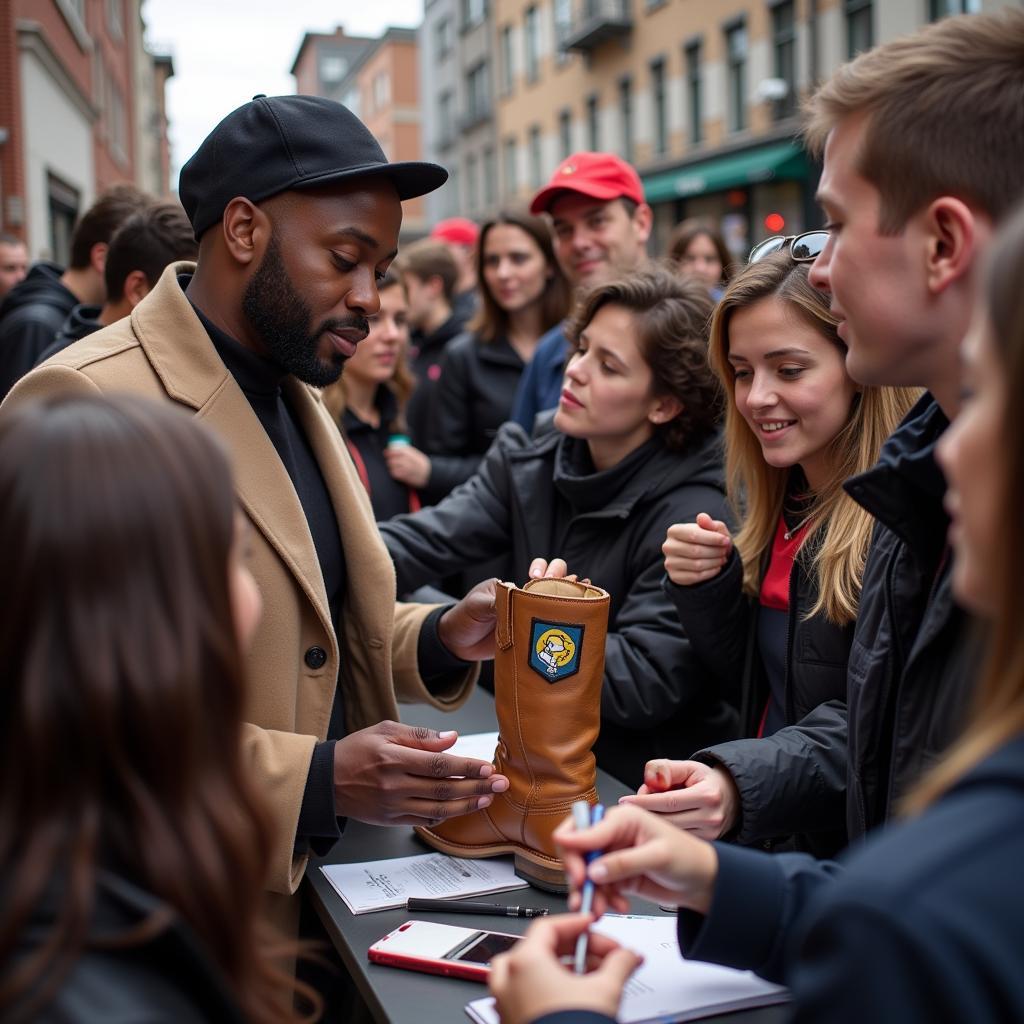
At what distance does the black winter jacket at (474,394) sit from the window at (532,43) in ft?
84.6

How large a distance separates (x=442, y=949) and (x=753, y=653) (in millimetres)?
1066

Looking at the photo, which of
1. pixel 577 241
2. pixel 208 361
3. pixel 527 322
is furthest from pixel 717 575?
pixel 527 322

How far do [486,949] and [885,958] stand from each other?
94 centimetres

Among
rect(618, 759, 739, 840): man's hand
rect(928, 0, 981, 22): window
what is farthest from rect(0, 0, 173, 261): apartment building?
rect(618, 759, 739, 840): man's hand

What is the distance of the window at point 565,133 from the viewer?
89.0ft

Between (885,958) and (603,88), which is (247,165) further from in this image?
(603,88)

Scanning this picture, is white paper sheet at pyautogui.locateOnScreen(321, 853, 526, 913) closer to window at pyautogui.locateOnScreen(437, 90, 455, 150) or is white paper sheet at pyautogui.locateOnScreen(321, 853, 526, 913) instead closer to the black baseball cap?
the black baseball cap

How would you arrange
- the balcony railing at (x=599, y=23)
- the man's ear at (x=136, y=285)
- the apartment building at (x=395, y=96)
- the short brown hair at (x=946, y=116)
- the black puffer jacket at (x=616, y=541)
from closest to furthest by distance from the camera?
the short brown hair at (x=946, y=116) < the black puffer jacket at (x=616, y=541) < the man's ear at (x=136, y=285) < the balcony railing at (x=599, y=23) < the apartment building at (x=395, y=96)

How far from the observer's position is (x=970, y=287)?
58.2 inches

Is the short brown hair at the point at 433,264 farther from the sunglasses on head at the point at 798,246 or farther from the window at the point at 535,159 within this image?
the window at the point at 535,159

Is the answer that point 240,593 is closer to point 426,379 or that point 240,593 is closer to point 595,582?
point 595,582

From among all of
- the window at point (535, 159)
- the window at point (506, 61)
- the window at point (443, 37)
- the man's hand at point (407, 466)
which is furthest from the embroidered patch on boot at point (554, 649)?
the window at point (443, 37)

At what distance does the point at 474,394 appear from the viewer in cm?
521

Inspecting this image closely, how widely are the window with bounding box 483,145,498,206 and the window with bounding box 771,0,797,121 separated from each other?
15421 millimetres
